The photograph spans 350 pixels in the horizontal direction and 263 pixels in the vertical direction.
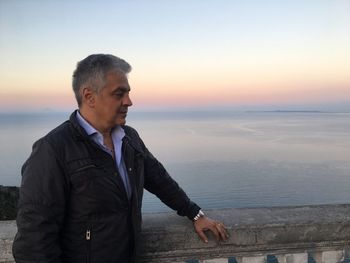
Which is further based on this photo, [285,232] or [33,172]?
[285,232]

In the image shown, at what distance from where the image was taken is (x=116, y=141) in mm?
Result: 2605

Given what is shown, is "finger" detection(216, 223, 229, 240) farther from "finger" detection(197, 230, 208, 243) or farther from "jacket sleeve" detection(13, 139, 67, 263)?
"jacket sleeve" detection(13, 139, 67, 263)

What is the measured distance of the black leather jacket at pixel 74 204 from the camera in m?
2.12

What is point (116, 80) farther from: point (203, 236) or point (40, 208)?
point (203, 236)

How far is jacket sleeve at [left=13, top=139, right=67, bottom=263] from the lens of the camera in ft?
6.90

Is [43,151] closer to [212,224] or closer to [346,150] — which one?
[212,224]

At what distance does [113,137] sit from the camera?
261 centimetres

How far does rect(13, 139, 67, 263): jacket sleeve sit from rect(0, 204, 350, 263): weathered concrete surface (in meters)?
0.66

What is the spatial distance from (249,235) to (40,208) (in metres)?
1.61

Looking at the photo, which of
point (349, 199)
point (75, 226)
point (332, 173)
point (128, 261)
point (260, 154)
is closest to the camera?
point (75, 226)

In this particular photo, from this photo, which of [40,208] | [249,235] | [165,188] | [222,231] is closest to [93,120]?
[40,208]

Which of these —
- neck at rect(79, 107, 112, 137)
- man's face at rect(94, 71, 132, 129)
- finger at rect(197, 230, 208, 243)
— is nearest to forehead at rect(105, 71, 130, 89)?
man's face at rect(94, 71, 132, 129)

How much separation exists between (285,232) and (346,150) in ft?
159

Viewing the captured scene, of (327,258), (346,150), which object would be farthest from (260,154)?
(327,258)
